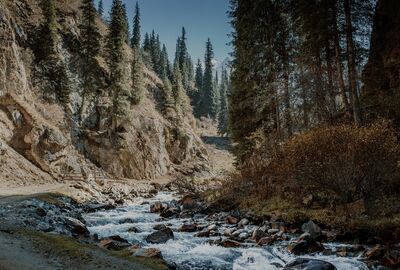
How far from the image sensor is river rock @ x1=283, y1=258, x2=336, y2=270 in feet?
27.5

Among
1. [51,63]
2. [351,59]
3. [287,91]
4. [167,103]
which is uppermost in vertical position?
[51,63]

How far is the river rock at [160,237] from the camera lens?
38.8 feet

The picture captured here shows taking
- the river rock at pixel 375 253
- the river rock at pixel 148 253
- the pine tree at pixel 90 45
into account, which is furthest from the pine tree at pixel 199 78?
the river rock at pixel 148 253

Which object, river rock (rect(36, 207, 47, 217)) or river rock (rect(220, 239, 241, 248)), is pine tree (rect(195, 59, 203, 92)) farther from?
river rock (rect(220, 239, 241, 248))

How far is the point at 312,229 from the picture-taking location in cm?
1172

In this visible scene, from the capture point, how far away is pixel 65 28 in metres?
51.0

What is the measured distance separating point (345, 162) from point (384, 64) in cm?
1185

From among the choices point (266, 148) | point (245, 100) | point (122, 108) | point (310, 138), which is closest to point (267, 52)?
point (245, 100)

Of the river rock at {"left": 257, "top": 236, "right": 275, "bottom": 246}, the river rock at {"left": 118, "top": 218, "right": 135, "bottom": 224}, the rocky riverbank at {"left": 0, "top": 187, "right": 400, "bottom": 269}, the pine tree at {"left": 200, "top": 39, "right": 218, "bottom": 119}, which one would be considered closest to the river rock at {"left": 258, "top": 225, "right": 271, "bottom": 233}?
the rocky riverbank at {"left": 0, "top": 187, "right": 400, "bottom": 269}

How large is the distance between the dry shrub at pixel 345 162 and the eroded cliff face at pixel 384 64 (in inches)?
217

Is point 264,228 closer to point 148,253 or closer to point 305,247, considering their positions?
point 305,247

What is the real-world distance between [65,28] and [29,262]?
164 feet

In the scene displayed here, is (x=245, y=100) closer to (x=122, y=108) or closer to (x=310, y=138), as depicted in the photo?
(x=310, y=138)

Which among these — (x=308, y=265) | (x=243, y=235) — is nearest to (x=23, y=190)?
(x=243, y=235)
